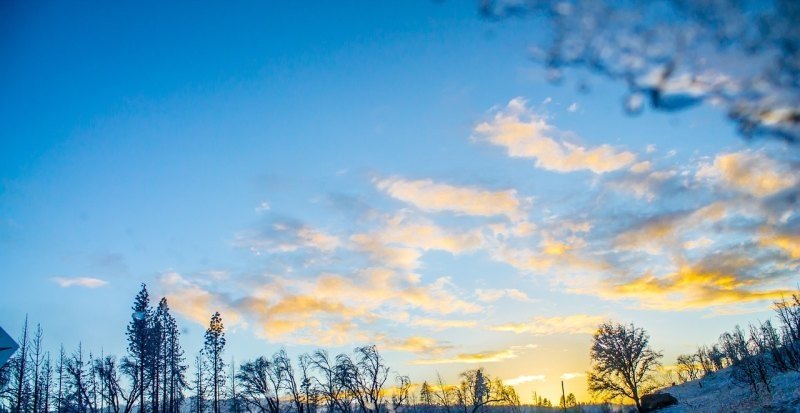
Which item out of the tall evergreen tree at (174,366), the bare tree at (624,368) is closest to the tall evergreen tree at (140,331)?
the tall evergreen tree at (174,366)

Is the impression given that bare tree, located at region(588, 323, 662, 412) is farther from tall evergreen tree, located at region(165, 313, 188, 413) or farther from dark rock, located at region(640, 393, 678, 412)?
tall evergreen tree, located at region(165, 313, 188, 413)

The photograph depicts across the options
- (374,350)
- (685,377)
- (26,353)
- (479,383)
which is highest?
(26,353)

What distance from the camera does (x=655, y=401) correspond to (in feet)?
172

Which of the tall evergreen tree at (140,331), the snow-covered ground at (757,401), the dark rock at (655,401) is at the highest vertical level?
the tall evergreen tree at (140,331)

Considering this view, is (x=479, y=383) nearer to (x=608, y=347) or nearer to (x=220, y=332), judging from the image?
(x=608, y=347)

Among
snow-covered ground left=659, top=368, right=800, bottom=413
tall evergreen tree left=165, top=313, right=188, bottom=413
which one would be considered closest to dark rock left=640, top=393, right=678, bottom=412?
snow-covered ground left=659, top=368, right=800, bottom=413

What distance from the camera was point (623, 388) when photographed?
50094 millimetres

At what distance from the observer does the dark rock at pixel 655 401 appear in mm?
51906

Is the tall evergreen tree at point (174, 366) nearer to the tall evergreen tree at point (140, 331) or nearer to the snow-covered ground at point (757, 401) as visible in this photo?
the tall evergreen tree at point (140, 331)

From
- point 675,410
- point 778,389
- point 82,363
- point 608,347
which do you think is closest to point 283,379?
point 82,363

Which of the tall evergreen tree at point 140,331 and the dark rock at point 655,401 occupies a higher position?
the tall evergreen tree at point 140,331

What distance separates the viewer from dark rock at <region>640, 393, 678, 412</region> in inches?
2044

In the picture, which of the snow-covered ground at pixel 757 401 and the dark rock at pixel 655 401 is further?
the dark rock at pixel 655 401

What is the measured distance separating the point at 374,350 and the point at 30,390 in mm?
43763
